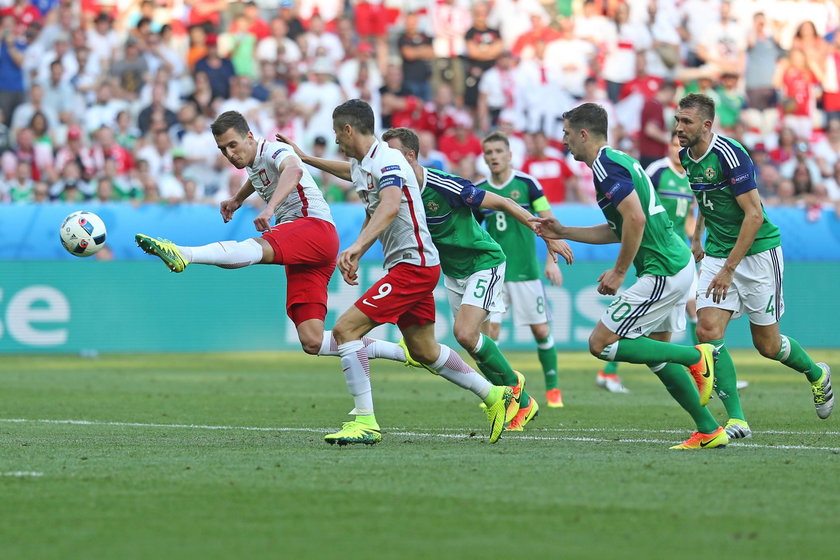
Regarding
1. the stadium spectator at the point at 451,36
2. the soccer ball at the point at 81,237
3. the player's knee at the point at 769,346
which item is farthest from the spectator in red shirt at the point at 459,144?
the soccer ball at the point at 81,237

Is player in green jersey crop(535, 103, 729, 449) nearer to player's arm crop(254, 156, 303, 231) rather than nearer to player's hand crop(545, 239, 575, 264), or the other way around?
player's hand crop(545, 239, 575, 264)

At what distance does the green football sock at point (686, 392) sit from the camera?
8625mm

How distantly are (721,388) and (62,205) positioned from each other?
1207 centimetres

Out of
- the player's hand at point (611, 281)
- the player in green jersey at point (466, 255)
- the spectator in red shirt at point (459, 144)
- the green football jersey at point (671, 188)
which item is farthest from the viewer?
the spectator in red shirt at point (459, 144)

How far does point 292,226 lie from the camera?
A: 9977 millimetres

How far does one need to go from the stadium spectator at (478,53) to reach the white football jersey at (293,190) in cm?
1403

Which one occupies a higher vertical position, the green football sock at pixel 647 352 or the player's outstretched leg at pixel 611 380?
the green football sock at pixel 647 352

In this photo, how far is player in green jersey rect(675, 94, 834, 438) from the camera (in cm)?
922

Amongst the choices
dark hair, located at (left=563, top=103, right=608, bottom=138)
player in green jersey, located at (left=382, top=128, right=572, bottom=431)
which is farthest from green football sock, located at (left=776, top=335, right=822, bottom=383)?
dark hair, located at (left=563, top=103, right=608, bottom=138)

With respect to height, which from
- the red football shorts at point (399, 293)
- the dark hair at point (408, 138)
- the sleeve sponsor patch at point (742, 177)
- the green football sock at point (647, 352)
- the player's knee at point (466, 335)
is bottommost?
the player's knee at point (466, 335)

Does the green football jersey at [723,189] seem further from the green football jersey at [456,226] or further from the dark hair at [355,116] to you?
the dark hair at [355,116]

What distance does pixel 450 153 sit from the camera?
22.0 m

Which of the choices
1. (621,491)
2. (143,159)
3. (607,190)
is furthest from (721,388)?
(143,159)

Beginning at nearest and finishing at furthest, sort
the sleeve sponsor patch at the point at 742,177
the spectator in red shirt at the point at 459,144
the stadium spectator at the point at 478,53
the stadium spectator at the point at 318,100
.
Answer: the sleeve sponsor patch at the point at 742,177 < the spectator in red shirt at the point at 459,144 < the stadium spectator at the point at 318,100 < the stadium spectator at the point at 478,53
